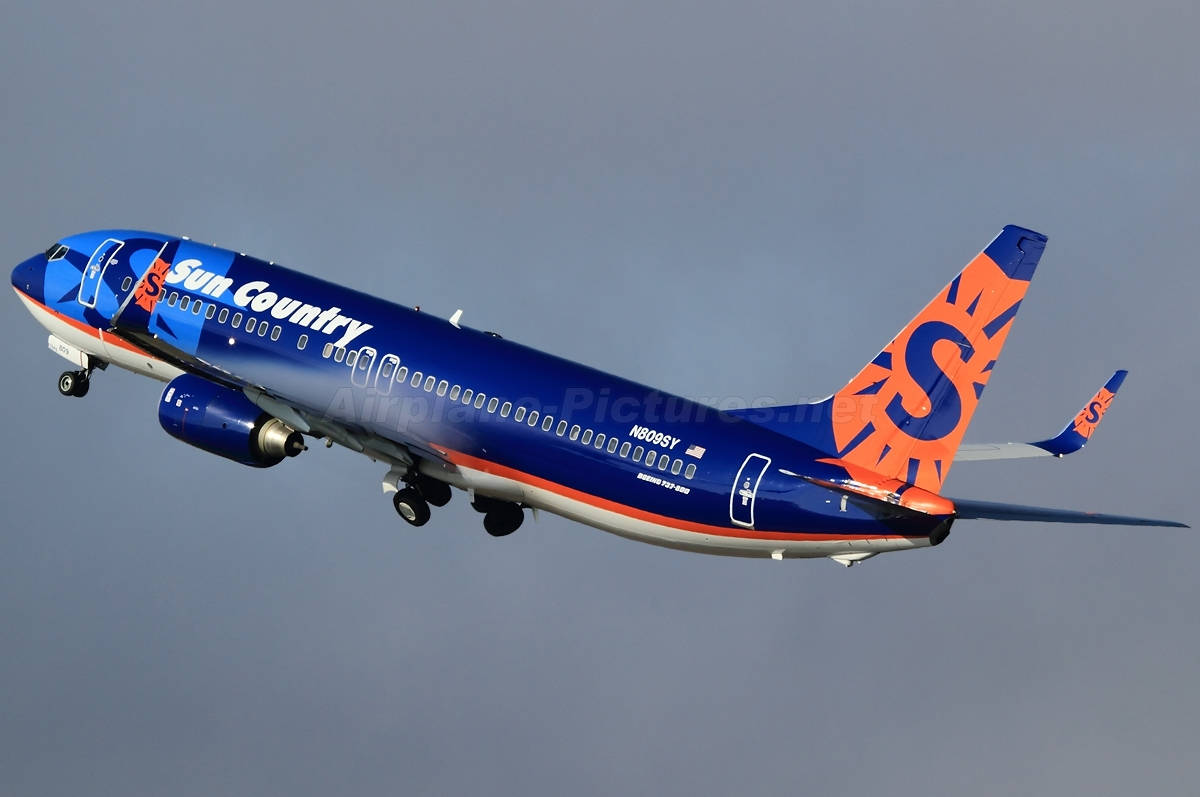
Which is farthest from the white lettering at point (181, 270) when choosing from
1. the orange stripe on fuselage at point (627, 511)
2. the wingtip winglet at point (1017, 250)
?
the wingtip winglet at point (1017, 250)

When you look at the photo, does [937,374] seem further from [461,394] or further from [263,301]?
[263,301]

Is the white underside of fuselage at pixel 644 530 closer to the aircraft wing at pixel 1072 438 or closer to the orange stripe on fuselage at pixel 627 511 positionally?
the orange stripe on fuselage at pixel 627 511

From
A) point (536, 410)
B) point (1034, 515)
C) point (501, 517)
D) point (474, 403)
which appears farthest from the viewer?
point (501, 517)

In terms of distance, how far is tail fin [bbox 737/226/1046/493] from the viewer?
152ft

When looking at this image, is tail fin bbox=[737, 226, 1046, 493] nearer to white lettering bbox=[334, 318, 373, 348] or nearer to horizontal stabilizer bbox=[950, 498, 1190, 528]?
horizontal stabilizer bbox=[950, 498, 1190, 528]

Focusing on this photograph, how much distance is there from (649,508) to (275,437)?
10677 millimetres

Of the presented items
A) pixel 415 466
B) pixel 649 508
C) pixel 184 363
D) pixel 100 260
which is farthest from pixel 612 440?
pixel 100 260

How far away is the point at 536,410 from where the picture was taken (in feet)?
172

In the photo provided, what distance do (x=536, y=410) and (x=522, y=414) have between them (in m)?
0.42

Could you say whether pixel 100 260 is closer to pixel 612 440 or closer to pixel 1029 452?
pixel 612 440

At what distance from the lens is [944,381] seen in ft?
154

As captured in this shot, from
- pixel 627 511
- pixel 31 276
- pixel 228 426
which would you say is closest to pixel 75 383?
pixel 31 276

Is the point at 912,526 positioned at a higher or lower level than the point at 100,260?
lower

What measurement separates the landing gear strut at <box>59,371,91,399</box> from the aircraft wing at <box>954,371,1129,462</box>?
2715 cm
